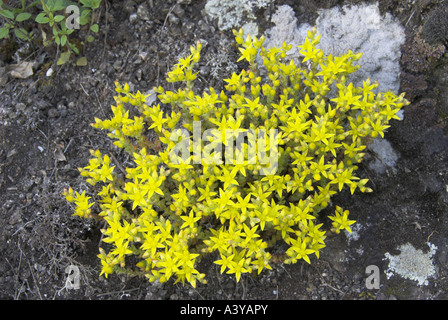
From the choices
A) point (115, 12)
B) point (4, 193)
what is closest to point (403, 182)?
point (115, 12)

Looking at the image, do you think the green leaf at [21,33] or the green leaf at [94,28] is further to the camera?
the green leaf at [21,33]

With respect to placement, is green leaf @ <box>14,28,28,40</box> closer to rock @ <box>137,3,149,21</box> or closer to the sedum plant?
rock @ <box>137,3,149,21</box>

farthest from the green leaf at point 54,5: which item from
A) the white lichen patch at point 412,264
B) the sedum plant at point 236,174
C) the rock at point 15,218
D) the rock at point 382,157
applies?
the white lichen patch at point 412,264

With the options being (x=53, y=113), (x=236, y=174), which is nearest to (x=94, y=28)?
(x=53, y=113)

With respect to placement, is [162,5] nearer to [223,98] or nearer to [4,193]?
[223,98]

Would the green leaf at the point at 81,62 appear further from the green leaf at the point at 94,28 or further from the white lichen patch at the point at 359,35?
the white lichen patch at the point at 359,35

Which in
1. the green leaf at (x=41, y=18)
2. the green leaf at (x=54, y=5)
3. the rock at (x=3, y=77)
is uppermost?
the green leaf at (x=54, y=5)

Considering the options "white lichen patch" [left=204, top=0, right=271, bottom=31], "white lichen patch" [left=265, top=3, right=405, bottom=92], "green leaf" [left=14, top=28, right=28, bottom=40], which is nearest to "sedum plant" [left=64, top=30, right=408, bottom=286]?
"white lichen patch" [left=265, top=3, right=405, bottom=92]
